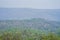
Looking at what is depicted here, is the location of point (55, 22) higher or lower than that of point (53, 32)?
higher

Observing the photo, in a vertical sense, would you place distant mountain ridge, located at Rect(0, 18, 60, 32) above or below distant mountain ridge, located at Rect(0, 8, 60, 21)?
below

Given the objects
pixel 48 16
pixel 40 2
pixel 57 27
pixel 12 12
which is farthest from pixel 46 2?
pixel 12 12

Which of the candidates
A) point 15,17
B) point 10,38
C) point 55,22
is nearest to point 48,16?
point 55,22

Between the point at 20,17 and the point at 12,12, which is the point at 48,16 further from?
the point at 12,12

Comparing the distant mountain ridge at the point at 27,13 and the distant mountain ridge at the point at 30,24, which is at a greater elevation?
the distant mountain ridge at the point at 27,13

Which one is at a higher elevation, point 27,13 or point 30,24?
point 27,13

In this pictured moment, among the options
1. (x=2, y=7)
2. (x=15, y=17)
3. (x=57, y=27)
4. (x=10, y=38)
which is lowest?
(x=10, y=38)

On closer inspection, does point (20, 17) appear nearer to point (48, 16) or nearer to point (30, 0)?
point (30, 0)

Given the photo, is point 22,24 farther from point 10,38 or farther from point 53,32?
point 53,32

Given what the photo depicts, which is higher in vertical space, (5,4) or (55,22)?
(5,4)
